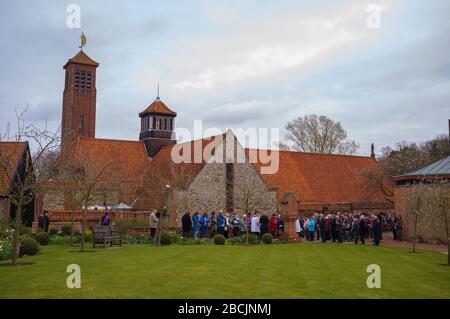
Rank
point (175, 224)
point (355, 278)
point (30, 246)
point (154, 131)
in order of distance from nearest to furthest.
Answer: point (355, 278) → point (30, 246) → point (175, 224) → point (154, 131)

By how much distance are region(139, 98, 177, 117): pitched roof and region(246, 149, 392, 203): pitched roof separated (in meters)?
11.4

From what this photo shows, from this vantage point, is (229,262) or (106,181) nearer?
(229,262)

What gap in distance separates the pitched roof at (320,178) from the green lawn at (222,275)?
21.1 meters

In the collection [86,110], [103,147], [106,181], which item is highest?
[86,110]

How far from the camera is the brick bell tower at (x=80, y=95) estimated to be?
5422 cm

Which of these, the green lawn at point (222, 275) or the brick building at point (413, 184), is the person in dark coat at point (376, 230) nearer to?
the brick building at point (413, 184)

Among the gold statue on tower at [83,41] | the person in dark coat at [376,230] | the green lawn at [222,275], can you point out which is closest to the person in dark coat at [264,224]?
the person in dark coat at [376,230]

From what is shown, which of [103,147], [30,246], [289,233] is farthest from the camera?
[103,147]

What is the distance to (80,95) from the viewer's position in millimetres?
54969

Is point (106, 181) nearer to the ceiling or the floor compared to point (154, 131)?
nearer to the floor

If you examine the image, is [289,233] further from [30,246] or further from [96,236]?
[30,246]
